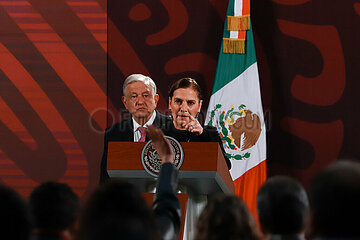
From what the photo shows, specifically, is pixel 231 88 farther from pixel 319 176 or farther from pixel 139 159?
pixel 319 176

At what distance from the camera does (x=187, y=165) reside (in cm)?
265

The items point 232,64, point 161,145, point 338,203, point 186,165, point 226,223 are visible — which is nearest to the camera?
point 338,203

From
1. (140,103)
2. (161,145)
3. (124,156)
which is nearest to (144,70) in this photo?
(140,103)

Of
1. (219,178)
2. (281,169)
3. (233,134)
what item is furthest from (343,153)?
(219,178)

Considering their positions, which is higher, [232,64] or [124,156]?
[124,156]

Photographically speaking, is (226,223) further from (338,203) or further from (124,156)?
(124,156)

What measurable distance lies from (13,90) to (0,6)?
105cm

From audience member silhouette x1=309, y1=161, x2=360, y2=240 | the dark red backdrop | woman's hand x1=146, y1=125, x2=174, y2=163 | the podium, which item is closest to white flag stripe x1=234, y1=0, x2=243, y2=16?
the dark red backdrop

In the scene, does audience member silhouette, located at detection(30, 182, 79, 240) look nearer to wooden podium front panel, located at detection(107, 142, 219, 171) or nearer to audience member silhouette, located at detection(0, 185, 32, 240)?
audience member silhouette, located at detection(0, 185, 32, 240)

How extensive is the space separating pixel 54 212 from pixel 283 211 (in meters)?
0.64

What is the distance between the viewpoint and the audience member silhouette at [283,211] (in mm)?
1399

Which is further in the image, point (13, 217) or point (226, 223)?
point (226, 223)

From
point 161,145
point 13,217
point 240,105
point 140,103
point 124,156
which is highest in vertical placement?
point 13,217

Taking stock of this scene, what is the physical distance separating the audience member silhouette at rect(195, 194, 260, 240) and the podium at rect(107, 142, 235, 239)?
1.31m
